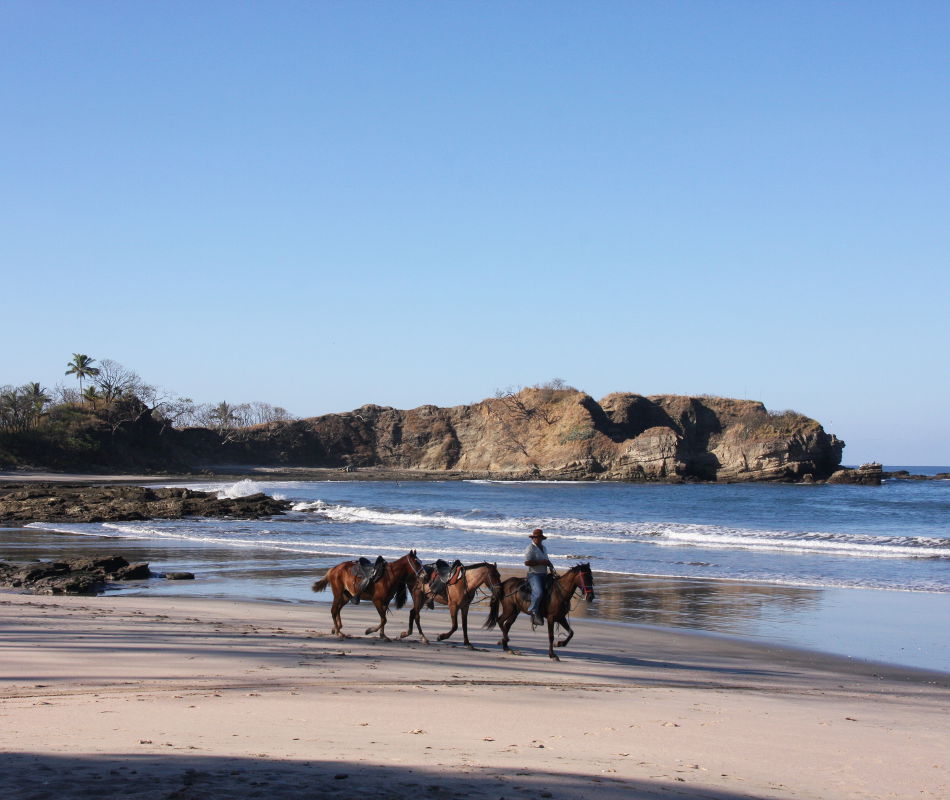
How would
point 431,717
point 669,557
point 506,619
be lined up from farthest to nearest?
point 669,557, point 506,619, point 431,717

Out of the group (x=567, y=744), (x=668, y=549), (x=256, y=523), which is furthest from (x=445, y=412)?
(x=567, y=744)

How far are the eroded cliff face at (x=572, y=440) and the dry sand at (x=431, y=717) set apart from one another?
3921 inches

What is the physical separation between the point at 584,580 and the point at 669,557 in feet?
54.9

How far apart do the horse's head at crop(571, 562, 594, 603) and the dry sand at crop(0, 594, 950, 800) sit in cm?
93

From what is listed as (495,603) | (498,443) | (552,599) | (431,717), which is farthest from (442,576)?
(498,443)

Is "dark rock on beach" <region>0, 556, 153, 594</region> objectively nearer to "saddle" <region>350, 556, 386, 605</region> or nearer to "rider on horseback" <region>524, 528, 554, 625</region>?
"saddle" <region>350, 556, 386, 605</region>

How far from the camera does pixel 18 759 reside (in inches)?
204

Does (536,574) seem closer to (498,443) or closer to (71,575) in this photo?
(71,575)

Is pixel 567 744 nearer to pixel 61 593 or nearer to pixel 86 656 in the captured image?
pixel 86 656

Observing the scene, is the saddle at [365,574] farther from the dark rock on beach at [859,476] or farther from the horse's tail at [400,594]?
the dark rock on beach at [859,476]

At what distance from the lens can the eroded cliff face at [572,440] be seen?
109m

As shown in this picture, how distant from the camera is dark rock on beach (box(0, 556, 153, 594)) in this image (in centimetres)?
1642

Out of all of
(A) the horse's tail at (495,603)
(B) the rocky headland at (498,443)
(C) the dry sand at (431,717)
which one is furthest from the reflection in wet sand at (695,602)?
(B) the rocky headland at (498,443)

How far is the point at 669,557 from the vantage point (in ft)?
89.6
